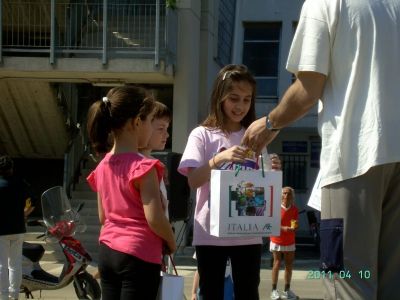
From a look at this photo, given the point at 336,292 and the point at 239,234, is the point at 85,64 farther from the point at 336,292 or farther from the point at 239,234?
the point at 336,292

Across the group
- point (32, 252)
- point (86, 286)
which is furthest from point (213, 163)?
point (32, 252)

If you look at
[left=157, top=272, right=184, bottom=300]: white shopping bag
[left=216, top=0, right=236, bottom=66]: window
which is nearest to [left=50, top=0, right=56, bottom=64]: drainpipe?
[left=216, top=0, right=236, bottom=66]: window

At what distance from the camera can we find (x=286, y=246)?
1152cm

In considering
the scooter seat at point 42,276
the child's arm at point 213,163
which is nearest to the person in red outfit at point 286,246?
the scooter seat at point 42,276

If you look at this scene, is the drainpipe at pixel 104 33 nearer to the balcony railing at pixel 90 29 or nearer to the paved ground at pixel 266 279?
the balcony railing at pixel 90 29

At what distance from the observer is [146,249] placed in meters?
4.05

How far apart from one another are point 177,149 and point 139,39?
2513 millimetres

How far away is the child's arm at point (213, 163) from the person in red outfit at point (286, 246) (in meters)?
6.75

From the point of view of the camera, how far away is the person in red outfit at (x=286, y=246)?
11141mm

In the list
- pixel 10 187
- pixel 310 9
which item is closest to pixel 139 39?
pixel 10 187

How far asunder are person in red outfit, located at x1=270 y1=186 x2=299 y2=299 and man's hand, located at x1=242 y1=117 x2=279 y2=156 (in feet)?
25.4

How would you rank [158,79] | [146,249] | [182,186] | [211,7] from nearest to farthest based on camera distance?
[146,249] < [182,186] < [158,79] < [211,7]

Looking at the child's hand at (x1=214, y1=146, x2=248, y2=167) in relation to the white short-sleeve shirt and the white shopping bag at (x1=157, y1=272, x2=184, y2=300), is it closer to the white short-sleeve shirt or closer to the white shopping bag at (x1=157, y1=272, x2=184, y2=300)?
the white shopping bag at (x1=157, y1=272, x2=184, y2=300)

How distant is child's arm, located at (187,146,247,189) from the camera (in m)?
4.04
